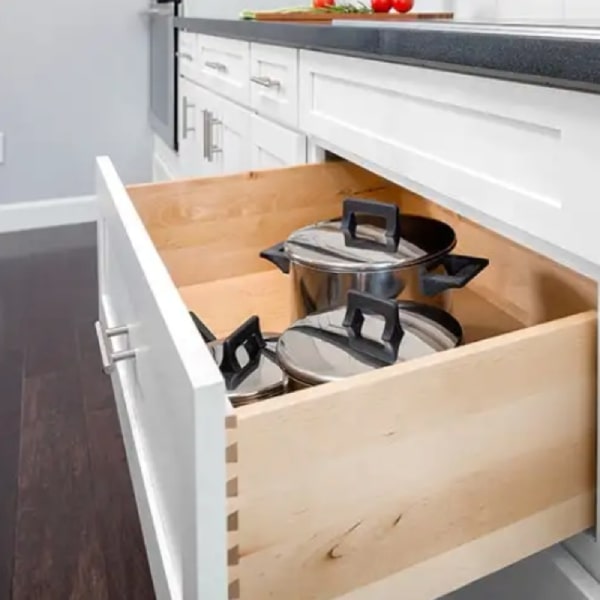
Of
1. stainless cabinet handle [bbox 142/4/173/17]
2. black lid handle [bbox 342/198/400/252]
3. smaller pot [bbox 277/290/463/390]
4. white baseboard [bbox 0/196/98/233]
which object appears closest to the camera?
smaller pot [bbox 277/290/463/390]

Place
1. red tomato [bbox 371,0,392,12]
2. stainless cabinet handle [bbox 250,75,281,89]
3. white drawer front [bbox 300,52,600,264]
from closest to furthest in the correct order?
white drawer front [bbox 300,52,600,264] < stainless cabinet handle [bbox 250,75,281,89] < red tomato [bbox 371,0,392,12]

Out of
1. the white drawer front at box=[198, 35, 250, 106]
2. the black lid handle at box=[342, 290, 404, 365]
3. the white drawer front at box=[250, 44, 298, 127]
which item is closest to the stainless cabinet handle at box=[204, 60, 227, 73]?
the white drawer front at box=[198, 35, 250, 106]

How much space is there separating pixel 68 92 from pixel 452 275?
2599mm

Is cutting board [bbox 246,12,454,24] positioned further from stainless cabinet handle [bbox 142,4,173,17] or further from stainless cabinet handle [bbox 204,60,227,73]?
stainless cabinet handle [bbox 142,4,173,17]

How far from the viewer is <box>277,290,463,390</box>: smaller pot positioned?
2.43 feet

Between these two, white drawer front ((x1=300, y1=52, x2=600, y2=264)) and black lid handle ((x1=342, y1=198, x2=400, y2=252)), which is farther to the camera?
black lid handle ((x1=342, y1=198, x2=400, y2=252))

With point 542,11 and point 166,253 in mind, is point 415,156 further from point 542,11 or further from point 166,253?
point 542,11

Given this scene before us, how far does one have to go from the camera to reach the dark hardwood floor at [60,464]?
122 cm

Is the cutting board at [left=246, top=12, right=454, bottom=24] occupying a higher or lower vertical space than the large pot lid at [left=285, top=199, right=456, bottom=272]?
higher

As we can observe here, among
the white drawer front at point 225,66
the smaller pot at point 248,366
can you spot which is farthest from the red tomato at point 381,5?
the smaller pot at point 248,366

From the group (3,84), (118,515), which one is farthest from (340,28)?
(3,84)

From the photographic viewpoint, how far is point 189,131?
233 cm

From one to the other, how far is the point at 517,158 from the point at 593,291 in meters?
0.23

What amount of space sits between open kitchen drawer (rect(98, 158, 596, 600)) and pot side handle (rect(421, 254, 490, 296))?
4.9 inches
